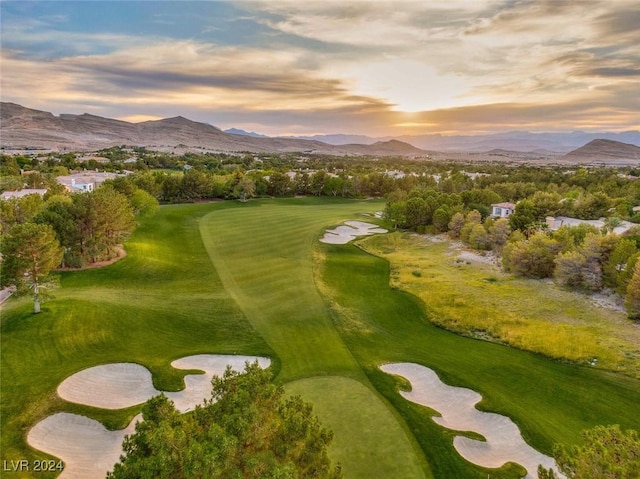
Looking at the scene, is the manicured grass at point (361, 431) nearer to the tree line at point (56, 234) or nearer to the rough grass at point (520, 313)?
the rough grass at point (520, 313)

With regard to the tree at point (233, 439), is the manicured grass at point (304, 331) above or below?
below

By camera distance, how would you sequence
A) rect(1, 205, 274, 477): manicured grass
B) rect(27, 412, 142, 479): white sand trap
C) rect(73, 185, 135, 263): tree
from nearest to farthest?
rect(27, 412, 142, 479): white sand trap
rect(1, 205, 274, 477): manicured grass
rect(73, 185, 135, 263): tree

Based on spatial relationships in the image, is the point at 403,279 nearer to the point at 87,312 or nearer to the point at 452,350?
the point at 452,350

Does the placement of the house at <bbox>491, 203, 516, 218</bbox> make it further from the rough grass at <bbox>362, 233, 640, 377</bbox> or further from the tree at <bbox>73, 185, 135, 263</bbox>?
the tree at <bbox>73, 185, 135, 263</bbox>

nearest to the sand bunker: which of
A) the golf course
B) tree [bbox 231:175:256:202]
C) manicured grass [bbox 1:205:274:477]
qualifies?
the golf course

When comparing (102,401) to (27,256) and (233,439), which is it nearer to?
(27,256)

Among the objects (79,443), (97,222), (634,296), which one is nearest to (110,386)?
(79,443)

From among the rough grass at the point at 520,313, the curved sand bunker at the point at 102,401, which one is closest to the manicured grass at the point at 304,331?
the curved sand bunker at the point at 102,401
